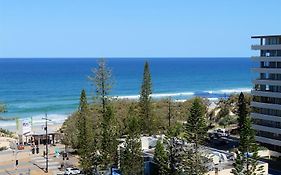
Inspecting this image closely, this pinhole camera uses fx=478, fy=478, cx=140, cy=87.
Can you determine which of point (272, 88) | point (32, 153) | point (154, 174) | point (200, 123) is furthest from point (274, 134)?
point (32, 153)

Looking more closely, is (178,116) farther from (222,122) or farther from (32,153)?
(32,153)

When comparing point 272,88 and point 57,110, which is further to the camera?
point 57,110

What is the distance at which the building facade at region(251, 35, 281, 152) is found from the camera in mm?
41750

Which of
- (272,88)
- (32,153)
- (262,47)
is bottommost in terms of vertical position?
(32,153)

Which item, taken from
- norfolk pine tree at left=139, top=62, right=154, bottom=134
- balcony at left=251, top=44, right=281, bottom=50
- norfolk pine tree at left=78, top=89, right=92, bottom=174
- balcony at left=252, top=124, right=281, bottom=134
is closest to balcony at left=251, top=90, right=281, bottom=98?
balcony at left=252, top=124, right=281, bottom=134

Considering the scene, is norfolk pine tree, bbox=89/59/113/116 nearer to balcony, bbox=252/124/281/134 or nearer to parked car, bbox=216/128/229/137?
balcony, bbox=252/124/281/134

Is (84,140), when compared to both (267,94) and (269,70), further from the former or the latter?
(269,70)

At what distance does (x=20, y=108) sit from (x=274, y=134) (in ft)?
172

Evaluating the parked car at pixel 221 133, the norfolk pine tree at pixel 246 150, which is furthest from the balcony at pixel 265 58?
the norfolk pine tree at pixel 246 150

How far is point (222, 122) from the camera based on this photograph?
5934 centimetres

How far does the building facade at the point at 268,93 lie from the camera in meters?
41.8

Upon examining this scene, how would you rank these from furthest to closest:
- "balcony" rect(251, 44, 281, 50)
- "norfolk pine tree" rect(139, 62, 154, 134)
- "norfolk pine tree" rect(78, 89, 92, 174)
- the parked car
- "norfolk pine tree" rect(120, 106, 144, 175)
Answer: the parked car < "norfolk pine tree" rect(139, 62, 154, 134) < "balcony" rect(251, 44, 281, 50) < "norfolk pine tree" rect(78, 89, 92, 174) < "norfolk pine tree" rect(120, 106, 144, 175)

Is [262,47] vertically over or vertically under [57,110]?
over

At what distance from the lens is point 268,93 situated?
42.6m
